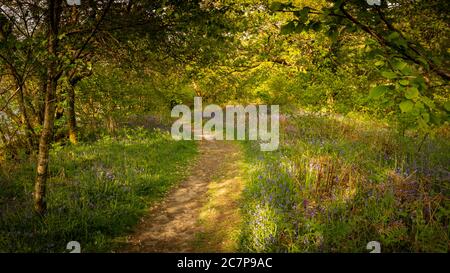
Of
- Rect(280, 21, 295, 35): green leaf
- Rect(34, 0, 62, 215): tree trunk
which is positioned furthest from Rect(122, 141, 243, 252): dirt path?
Rect(280, 21, 295, 35): green leaf

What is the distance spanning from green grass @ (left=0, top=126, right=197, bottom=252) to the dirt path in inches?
16.2

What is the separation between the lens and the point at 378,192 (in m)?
6.27

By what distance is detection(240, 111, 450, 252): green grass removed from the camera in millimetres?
4996

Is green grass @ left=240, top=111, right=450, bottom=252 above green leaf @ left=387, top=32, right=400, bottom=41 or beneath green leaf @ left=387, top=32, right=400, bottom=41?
beneath

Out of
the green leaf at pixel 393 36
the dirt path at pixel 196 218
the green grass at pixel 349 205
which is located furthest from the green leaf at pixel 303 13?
the dirt path at pixel 196 218

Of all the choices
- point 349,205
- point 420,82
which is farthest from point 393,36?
point 349,205

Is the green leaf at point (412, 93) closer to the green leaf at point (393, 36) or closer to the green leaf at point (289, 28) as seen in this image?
the green leaf at point (393, 36)

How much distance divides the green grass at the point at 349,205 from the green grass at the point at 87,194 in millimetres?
2757

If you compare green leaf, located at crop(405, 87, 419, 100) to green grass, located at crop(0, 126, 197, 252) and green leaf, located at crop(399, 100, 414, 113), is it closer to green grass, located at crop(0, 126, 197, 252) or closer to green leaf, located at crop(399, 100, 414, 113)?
green leaf, located at crop(399, 100, 414, 113)

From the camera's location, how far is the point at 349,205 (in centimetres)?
609

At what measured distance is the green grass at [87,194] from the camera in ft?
19.4

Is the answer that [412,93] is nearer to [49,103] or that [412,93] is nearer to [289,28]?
[289,28]
